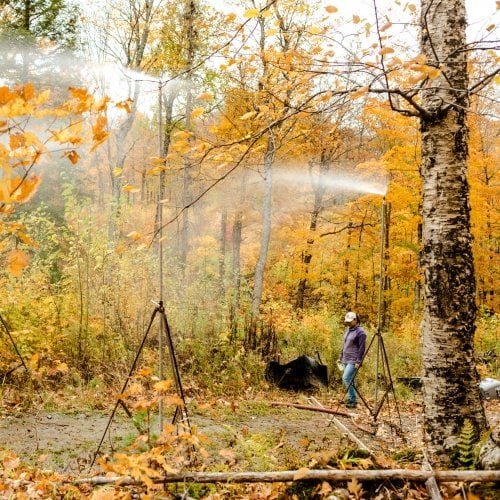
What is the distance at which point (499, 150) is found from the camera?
14250mm

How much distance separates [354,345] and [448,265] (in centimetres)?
483

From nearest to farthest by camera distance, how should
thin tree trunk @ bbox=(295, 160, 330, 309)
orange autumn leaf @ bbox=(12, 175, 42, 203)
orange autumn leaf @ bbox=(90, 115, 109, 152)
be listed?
orange autumn leaf @ bbox=(12, 175, 42, 203) < orange autumn leaf @ bbox=(90, 115, 109, 152) < thin tree trunk @ bbox=(295, 160, 330, 309)

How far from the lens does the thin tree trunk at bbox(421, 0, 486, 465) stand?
3.71 m

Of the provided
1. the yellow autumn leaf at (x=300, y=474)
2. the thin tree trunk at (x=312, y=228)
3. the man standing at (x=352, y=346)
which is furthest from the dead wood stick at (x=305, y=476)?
the thin tree trunk at (x=312, y=228)

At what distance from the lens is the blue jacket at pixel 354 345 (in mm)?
8219

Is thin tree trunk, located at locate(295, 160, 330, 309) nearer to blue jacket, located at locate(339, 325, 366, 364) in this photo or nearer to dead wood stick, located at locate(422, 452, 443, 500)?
blue jacket, located at locate(339, 325, 366, 364)

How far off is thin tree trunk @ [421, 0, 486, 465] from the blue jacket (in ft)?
14.4

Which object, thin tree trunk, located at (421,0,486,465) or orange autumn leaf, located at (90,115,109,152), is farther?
thin tree trunk, located at (421,0,486,465)

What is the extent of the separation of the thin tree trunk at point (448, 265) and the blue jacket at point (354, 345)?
4.39m

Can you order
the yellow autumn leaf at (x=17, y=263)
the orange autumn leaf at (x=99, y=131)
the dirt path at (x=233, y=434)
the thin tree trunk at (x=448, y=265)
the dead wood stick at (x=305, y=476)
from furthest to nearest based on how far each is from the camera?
1. the dirt path at (x=233, y=434)
2. the thin tree trunk at (x=448, y=265)
3. the dead wood stick at (x=305, y=476)
4. the orange autumn leaf at (x=99, y=131)
5. the yellow autumn leaf at (x=17, y=263)

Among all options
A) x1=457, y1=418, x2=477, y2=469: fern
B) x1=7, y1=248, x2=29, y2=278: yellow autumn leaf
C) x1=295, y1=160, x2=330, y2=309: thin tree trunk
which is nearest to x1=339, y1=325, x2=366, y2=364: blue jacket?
x1=457, y1=418, x2=477, y2=469: fern

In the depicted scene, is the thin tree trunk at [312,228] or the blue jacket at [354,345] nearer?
the blue jacket at [354,345]

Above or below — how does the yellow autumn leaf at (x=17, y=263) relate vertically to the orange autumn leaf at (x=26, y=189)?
below

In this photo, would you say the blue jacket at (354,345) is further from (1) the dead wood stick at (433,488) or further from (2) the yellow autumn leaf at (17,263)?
(2) the yellow autumn leaf at (17,263)
